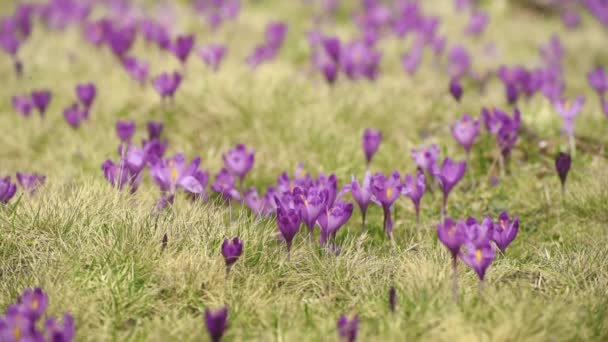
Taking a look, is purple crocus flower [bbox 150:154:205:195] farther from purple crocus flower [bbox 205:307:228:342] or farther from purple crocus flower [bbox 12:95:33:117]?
purple crocus flower [bbox 12:95:33:117]

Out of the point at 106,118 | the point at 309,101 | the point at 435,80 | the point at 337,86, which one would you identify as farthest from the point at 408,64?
the point at 106,118

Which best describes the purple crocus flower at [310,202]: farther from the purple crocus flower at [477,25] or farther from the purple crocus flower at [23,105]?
the purple crocus flower at [477,25]

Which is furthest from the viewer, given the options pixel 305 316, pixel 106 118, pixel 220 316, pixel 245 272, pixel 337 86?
pixel 337 86

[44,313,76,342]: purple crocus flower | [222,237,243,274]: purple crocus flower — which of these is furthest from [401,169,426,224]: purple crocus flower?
[44,313,76,342]: purple crocus flower

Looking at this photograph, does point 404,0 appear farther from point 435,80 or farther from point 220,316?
point 220,316

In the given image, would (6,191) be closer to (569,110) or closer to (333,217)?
(333,217)

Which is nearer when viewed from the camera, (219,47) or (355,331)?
(355,331)

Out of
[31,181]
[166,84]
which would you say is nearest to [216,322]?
[31,181]

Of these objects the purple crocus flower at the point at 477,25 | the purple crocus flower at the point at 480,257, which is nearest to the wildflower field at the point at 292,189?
the purple crocus flower at the point at 480,257
